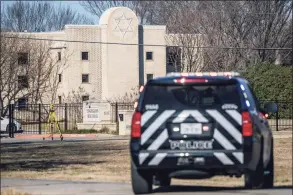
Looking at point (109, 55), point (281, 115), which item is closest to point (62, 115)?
point (109, 55)

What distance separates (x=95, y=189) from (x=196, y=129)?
3.93 metres

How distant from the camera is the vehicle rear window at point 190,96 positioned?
11.7 m

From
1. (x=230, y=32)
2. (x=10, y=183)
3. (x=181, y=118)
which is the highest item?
(x=230, y=32)

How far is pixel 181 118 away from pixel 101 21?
46972mm

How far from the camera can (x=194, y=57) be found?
158 ft

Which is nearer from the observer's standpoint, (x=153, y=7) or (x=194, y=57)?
(x=194, y=57)

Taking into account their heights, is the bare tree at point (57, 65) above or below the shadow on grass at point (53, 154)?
above

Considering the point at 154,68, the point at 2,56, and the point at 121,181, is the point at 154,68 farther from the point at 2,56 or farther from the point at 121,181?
the point at 121,181

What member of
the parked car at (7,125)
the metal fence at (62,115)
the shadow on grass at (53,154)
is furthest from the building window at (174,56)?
the shadow on grass at (53,154)

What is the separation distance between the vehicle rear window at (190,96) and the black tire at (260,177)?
1.12m

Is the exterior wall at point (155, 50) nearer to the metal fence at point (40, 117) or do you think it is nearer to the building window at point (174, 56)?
the building window at point (174, 56)

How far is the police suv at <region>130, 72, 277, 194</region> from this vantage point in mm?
11438

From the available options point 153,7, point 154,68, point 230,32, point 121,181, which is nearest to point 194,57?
point 230,32

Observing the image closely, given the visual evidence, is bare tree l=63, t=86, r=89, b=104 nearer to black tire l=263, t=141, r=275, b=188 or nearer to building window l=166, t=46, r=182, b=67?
building window l=166, t=46, r=182, b=67
